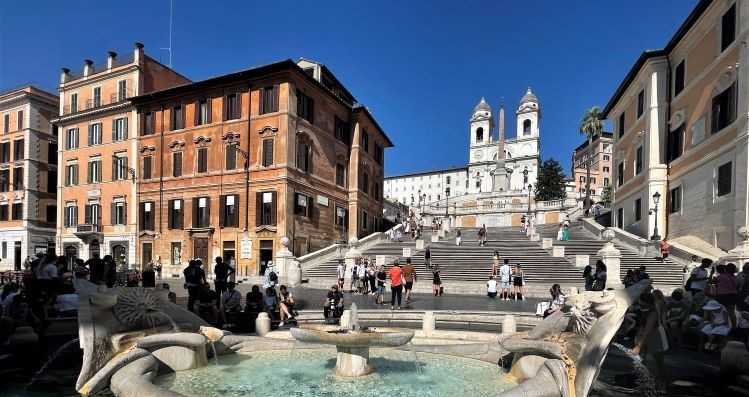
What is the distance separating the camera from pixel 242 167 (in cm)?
3219

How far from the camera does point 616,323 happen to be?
506 centimetres

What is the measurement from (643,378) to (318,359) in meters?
5.31

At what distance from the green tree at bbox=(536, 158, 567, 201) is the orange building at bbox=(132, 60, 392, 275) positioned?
2096 inches

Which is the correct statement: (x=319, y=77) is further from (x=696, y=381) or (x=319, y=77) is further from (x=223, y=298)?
(x=696, y=381)

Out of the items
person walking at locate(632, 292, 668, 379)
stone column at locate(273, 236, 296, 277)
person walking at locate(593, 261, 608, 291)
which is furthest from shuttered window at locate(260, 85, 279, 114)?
person walking at locate(632, 292, 668, 379)

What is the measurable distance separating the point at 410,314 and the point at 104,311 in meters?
7.31

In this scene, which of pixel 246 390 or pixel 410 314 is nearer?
pixel 246 390

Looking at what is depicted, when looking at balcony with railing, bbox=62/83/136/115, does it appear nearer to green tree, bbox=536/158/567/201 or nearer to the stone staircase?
the stone staircase

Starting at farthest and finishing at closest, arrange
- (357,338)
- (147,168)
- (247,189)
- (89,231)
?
1. (89,231)
2. (147,168)
3. (247,189)
4. (357,338)

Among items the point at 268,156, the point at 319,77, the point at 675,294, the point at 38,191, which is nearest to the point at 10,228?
the point at 38,191

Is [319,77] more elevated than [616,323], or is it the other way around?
[319,77]

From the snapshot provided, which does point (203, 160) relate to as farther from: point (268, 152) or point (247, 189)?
point (268, 152)

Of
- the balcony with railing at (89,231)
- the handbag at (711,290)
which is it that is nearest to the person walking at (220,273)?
the handbag at (711,290)

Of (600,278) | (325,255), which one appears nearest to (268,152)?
(325,255)
